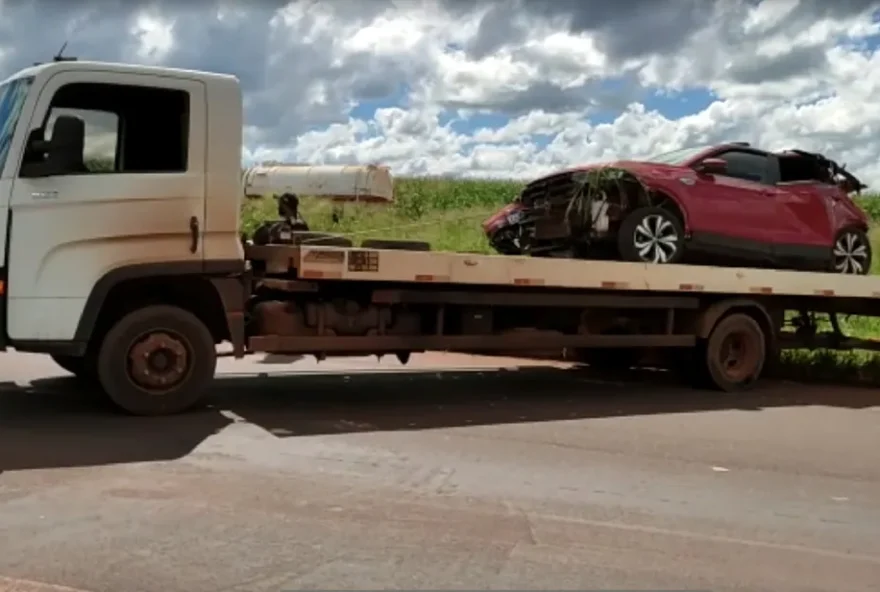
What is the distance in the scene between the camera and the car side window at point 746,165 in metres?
11.3

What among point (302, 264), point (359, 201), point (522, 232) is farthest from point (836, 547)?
point (359, 201)

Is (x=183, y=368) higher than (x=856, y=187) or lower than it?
lower

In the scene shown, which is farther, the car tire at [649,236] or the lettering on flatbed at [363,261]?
the car tire at [649,236]

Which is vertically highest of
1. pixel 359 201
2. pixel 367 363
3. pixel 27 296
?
pixel 359 201

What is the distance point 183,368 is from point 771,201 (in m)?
6.78

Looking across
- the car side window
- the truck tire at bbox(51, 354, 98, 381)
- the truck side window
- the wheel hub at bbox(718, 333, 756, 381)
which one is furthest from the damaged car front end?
the truck tire at bbox(51, 354, 98, 381)

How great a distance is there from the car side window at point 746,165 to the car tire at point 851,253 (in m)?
1.34

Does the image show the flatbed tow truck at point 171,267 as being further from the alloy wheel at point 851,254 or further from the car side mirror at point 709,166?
the alloy wheel at point 851,254

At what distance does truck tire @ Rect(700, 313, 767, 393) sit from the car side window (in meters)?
1.53

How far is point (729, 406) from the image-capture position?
10.1 metres

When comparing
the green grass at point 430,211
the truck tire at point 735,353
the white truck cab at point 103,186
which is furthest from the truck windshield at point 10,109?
the truck tire at point 735,353

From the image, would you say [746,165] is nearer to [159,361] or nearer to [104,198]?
[159,361]

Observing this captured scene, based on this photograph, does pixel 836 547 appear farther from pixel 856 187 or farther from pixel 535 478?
pixel 856 187

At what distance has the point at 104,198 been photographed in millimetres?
7387
